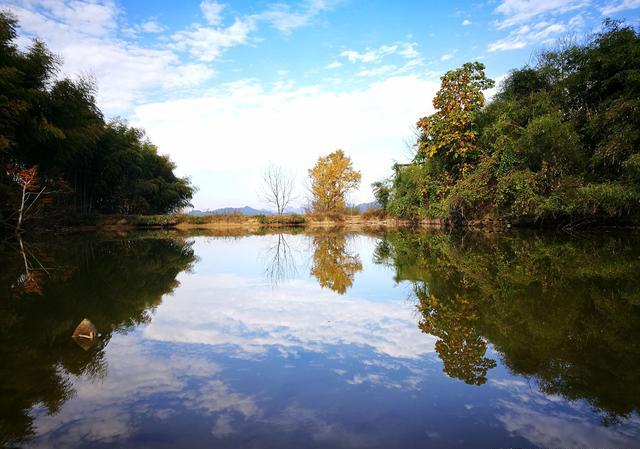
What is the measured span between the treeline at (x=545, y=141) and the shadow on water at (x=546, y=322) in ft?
31.0

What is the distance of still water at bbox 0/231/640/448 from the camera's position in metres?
2.10

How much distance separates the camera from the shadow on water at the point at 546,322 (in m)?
2.69

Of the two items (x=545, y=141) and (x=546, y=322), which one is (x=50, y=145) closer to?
(x=546, y=322)

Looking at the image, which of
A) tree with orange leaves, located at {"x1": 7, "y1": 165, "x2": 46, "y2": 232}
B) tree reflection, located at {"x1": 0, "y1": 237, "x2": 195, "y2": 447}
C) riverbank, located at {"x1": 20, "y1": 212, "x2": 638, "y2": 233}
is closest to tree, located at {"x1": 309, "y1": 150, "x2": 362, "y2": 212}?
riverbank, located at {"x1": 20, "y1": 212, "x2": 638, "y2": 233}

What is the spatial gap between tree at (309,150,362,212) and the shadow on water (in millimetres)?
34958

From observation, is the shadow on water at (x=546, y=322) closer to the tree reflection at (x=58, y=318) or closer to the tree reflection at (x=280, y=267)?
the tree reflection at (x=280, y=267)

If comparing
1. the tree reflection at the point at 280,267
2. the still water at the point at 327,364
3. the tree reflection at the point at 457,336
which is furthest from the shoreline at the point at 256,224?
the tree reflection at the point at 457,336

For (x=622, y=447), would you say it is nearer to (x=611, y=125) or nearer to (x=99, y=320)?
(x=99, y=320)

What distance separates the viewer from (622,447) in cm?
190

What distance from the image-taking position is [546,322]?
402cm

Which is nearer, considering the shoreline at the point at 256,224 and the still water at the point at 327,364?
the still water at the point at 327,364

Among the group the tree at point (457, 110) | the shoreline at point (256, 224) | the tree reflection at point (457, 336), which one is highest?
the tree at point (457, 110)

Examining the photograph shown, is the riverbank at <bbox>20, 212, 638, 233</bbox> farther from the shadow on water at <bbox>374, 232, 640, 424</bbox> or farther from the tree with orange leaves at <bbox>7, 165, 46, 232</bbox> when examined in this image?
the shadow on water at <bbox>374, 232, 640, 424</bbox>

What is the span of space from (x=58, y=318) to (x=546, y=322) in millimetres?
5220
